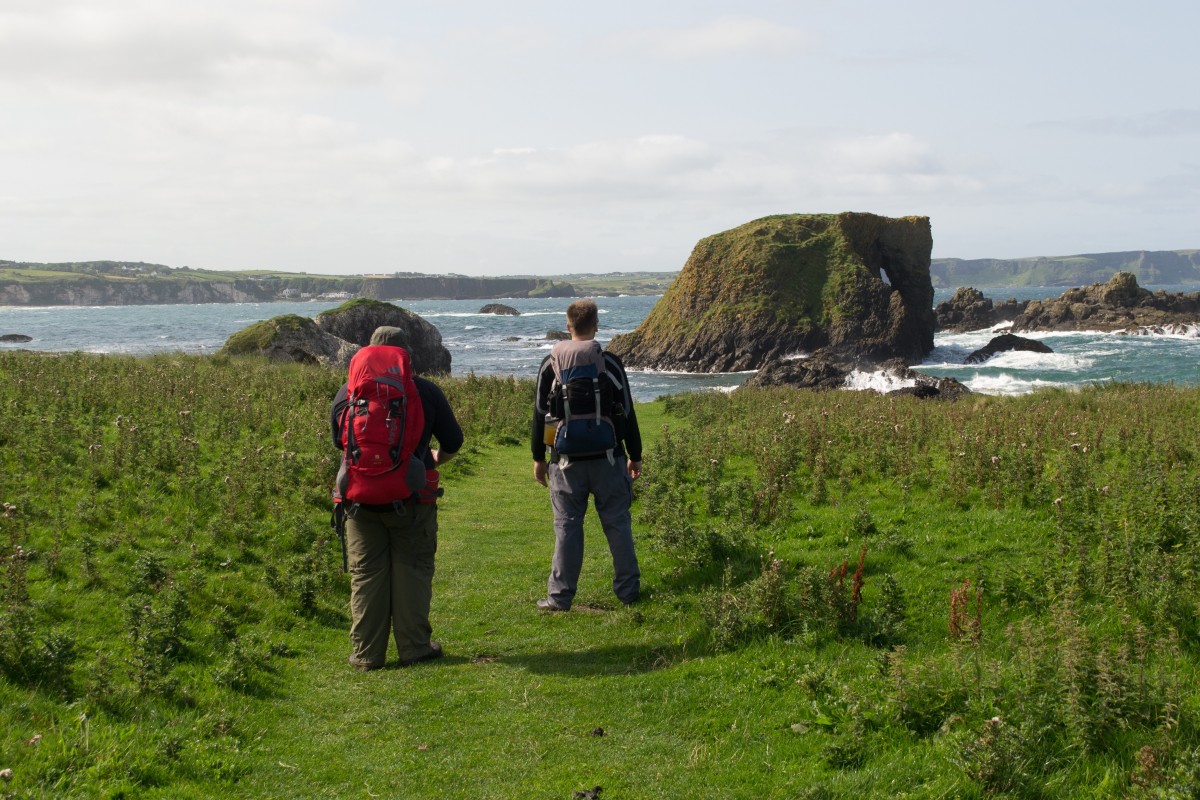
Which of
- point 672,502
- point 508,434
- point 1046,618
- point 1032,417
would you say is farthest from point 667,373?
point 1046,618

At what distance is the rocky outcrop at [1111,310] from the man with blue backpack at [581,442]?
94.6m

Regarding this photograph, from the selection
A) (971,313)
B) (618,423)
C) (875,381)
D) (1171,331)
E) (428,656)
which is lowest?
(875,381)

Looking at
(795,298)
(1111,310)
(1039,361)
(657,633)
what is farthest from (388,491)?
(1111,310)

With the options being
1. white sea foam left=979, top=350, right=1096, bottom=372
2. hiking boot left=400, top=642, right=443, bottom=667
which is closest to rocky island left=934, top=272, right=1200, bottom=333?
white sea foam left=979, top=350, right=1096, bottom=372

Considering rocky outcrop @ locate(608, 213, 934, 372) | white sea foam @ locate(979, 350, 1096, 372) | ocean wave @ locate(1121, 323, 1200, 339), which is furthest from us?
ocean wave @ locate(1121, 323, 1200, 339)

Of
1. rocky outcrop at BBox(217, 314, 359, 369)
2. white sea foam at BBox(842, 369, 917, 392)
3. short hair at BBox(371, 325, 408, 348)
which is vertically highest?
short hair at BBox(371, 325, 408, 348)

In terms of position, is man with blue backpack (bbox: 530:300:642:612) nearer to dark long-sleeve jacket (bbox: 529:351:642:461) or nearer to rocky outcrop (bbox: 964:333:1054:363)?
dark long-sleeve jacket (bbox: 529:351:642:461)

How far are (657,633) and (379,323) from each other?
44.3 meters

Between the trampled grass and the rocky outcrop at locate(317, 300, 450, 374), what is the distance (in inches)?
1362

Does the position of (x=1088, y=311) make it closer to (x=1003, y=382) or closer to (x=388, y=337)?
(x=1003, y=382)

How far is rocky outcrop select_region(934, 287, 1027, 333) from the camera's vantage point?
96.9 meters

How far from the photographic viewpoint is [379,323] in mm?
50000

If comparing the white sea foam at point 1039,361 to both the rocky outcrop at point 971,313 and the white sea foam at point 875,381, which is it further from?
the rocky outcrop at point 971,313

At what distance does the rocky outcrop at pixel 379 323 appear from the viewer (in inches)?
1922
